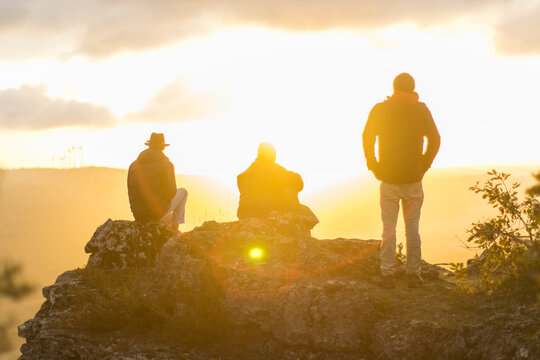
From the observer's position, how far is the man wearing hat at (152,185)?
38.3 feet

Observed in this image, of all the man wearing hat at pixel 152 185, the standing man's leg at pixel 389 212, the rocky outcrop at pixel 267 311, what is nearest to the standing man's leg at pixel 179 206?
the man wearing hat at pixel 152 185

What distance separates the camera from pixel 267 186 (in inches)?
386

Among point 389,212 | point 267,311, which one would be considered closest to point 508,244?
point 389,212

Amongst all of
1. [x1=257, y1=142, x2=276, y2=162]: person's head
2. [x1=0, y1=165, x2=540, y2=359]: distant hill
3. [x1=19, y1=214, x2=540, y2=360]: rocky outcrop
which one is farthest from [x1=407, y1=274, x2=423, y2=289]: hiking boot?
[x1=0, y1=165, x2=540, y2=359]: distant hill

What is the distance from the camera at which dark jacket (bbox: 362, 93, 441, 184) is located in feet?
25.0

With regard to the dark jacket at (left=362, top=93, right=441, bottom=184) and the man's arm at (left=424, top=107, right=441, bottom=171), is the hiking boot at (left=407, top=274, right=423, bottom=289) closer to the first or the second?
the dark jacket at (left=362, top=93, right=441, bottom=184)

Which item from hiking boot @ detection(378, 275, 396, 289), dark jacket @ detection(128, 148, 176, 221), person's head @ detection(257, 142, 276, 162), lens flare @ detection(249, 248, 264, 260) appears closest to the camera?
hiking boot @ detection(378, 275, 396, 289)

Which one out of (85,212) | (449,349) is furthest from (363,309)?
(85,212)

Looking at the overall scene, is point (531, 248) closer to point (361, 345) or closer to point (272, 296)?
point (361, 345)

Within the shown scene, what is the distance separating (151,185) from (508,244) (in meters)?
7.50

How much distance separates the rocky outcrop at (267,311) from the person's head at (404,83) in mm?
2981

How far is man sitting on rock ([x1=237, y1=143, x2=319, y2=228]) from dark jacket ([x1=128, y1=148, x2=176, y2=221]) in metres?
2.58

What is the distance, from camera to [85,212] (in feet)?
522

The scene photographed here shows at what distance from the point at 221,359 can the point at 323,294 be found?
1.65 m
